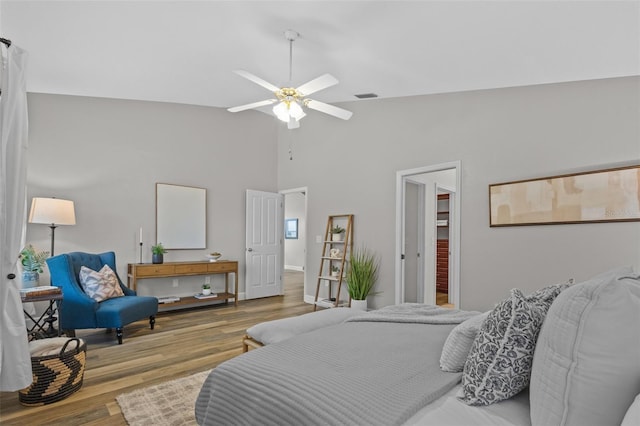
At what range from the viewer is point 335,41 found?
295 cm

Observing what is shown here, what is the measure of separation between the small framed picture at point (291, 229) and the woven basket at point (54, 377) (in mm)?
8352

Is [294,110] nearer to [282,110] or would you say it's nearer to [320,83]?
[282,110]

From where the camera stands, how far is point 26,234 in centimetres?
403

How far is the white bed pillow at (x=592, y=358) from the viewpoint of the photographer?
2.88ft

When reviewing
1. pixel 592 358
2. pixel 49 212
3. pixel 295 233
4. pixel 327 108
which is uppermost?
pixel 327 108

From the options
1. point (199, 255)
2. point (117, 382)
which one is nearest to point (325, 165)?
point (199, 255)

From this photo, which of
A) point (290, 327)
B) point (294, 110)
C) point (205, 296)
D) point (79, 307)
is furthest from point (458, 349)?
point (205, 296)

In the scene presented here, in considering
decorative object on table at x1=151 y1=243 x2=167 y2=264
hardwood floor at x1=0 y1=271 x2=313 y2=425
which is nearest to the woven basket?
hardwood floor at x1=0 y1=271 x2=313 y2=425

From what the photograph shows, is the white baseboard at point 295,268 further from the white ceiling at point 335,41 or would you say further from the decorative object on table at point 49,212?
the white ceiling at point 335,41

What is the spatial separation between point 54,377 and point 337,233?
12.3 ft

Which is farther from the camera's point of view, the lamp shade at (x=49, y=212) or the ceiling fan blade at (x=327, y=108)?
the lamp shade at (x=49, y=212)

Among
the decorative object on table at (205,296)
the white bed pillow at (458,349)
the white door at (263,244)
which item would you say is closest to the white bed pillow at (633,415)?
the white bed pillow at (458,349)

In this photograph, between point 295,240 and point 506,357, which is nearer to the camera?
point 506,357

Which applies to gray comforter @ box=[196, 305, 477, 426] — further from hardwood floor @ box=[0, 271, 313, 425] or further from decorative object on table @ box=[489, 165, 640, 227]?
decorative object on table @ box=[489, 165, 640, 227]
